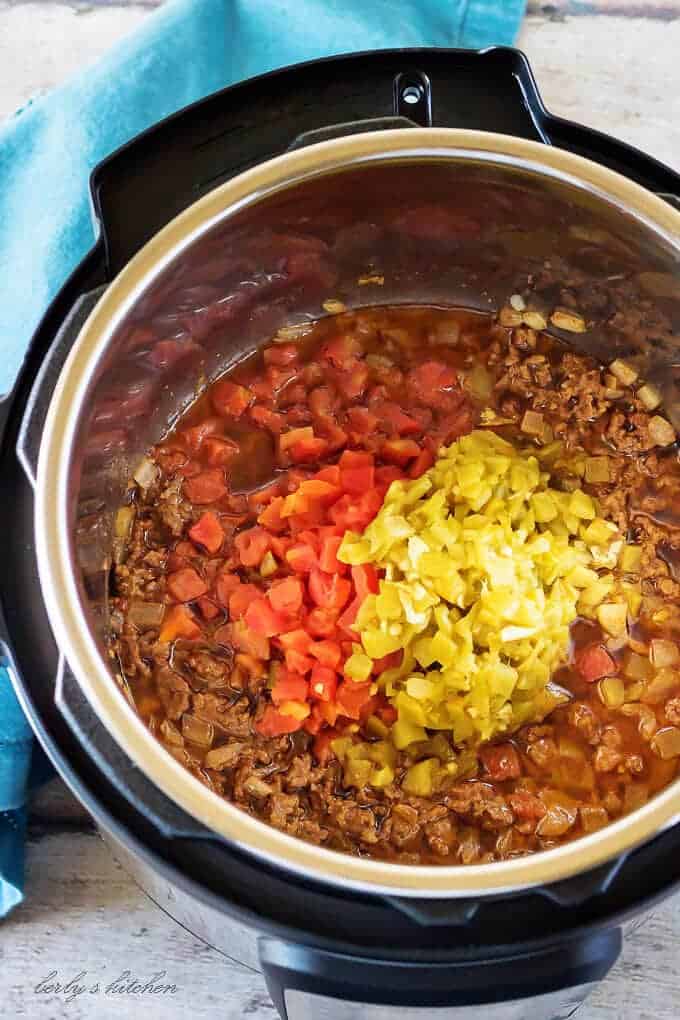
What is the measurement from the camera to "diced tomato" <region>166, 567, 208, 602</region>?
1.31 metres

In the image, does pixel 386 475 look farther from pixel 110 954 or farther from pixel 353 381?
pixel 110 954

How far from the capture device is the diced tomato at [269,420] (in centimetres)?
139

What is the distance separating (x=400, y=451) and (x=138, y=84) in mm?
598

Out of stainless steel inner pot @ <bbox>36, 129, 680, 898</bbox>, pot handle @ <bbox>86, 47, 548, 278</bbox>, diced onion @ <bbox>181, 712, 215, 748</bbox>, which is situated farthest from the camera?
diced onion @ <bbox>181, 712, 215, 748</bbox>

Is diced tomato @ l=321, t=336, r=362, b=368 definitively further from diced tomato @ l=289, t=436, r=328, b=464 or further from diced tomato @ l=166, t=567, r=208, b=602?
diced tomato @ l=166, t=567, r=208, b=602

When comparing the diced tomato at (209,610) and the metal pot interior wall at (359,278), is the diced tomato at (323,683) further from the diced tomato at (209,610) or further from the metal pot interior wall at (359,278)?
the metal pot interior wall at (359,278)

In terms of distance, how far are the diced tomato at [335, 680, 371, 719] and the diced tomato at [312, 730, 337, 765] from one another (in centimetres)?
3

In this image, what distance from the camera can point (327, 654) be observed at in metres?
1.24

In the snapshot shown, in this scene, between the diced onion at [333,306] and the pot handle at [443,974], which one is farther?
the diced onion at [333,306]

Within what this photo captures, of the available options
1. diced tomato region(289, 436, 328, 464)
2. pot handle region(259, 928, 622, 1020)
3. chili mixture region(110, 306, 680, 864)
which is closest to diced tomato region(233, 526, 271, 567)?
chili mixture region(110, 306, 680, 864)

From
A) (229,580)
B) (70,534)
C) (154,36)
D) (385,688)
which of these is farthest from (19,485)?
(154,36)

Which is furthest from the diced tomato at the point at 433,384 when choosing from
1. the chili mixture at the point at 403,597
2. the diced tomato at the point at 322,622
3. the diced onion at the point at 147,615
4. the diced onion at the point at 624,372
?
the diced onion at the point at 147,615

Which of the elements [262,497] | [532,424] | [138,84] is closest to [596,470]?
[532,424]

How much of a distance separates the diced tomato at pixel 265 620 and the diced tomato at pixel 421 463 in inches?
9.6
